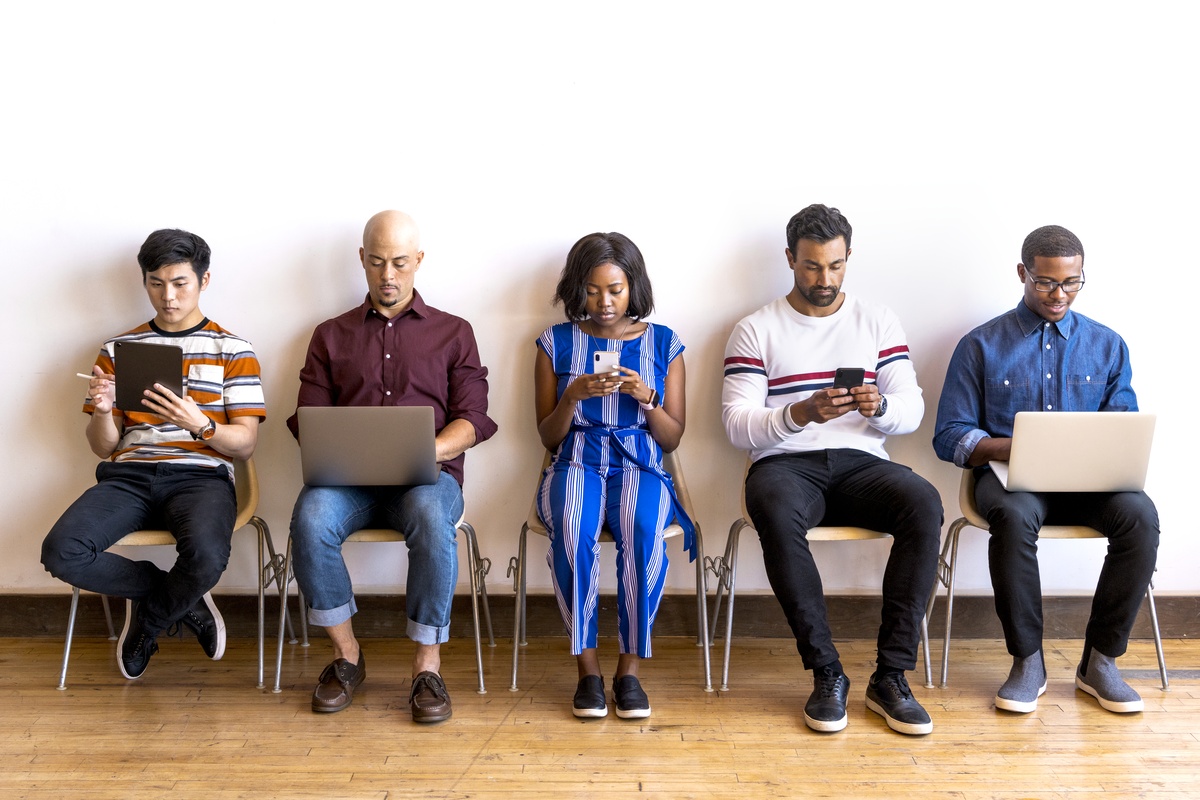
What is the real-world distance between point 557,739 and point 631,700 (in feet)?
0.79

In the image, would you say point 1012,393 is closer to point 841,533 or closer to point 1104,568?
point 1104,568

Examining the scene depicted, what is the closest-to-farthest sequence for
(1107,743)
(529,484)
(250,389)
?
(1107,743)
(250,389)
(529,484)

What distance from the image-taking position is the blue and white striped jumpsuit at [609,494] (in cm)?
277

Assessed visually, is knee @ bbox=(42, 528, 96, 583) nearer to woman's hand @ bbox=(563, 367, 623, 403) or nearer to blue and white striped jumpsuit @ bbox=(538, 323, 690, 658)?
blue and white striped jumpsuit @ bbox=(538, 323, 690, 658)

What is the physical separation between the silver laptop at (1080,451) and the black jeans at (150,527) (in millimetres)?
2353

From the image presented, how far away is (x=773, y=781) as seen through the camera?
2381 millimetres

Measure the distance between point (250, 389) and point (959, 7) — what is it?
8.60 ft

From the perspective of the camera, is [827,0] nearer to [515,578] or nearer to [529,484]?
[529,484]

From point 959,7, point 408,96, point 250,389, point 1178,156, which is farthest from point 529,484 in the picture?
point 1178,156

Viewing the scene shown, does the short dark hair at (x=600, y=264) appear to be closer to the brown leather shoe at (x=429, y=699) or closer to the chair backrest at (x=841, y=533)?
the chair backrest at (x=841, y=533)

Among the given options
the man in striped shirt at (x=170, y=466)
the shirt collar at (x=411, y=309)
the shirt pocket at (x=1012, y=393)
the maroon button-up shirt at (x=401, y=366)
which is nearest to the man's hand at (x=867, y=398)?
the shirt pocket at (x=1012, y=393)

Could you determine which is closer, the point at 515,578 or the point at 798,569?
the point at 798,569

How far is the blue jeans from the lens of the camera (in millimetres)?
2818

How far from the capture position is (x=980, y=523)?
3014 millimetres
